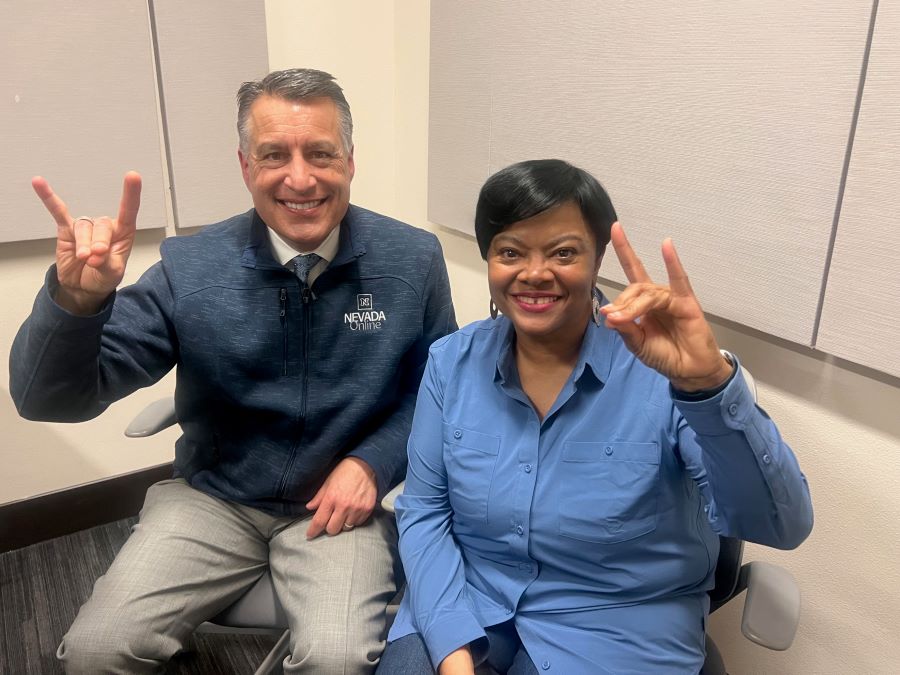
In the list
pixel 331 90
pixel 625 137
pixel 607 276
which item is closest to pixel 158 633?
pixel 331 90

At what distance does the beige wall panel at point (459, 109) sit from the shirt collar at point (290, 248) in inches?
28.2

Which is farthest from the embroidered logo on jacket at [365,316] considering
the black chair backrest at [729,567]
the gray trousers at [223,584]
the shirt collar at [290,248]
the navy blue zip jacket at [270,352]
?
the black chair backrest at [729,567]

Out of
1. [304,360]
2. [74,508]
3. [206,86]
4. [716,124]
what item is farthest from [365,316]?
[74,508]

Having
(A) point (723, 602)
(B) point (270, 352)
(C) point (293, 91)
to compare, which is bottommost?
(A) point (723, 602)

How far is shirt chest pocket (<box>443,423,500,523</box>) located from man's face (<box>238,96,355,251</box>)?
53 cm

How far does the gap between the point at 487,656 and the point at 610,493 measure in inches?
13.9

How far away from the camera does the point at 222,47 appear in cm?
223

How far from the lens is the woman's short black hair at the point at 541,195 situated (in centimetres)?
115

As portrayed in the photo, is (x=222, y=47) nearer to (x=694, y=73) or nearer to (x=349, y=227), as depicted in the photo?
(x=349, y=227)

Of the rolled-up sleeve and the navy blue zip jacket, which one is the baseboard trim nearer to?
the navy blue zip jacket

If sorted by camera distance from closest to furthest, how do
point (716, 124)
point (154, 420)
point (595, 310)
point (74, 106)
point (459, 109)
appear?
point (595, 310) → point (716, 124) → point (154, 420) → point (74, 106) → point (459, 109)

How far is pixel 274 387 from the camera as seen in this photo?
153 cm

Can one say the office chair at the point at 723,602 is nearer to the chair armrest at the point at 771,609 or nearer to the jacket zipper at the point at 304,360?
the chair armrest at the point at 771,609

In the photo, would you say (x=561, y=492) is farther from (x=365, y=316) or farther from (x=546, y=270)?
(x=365, y=316)
